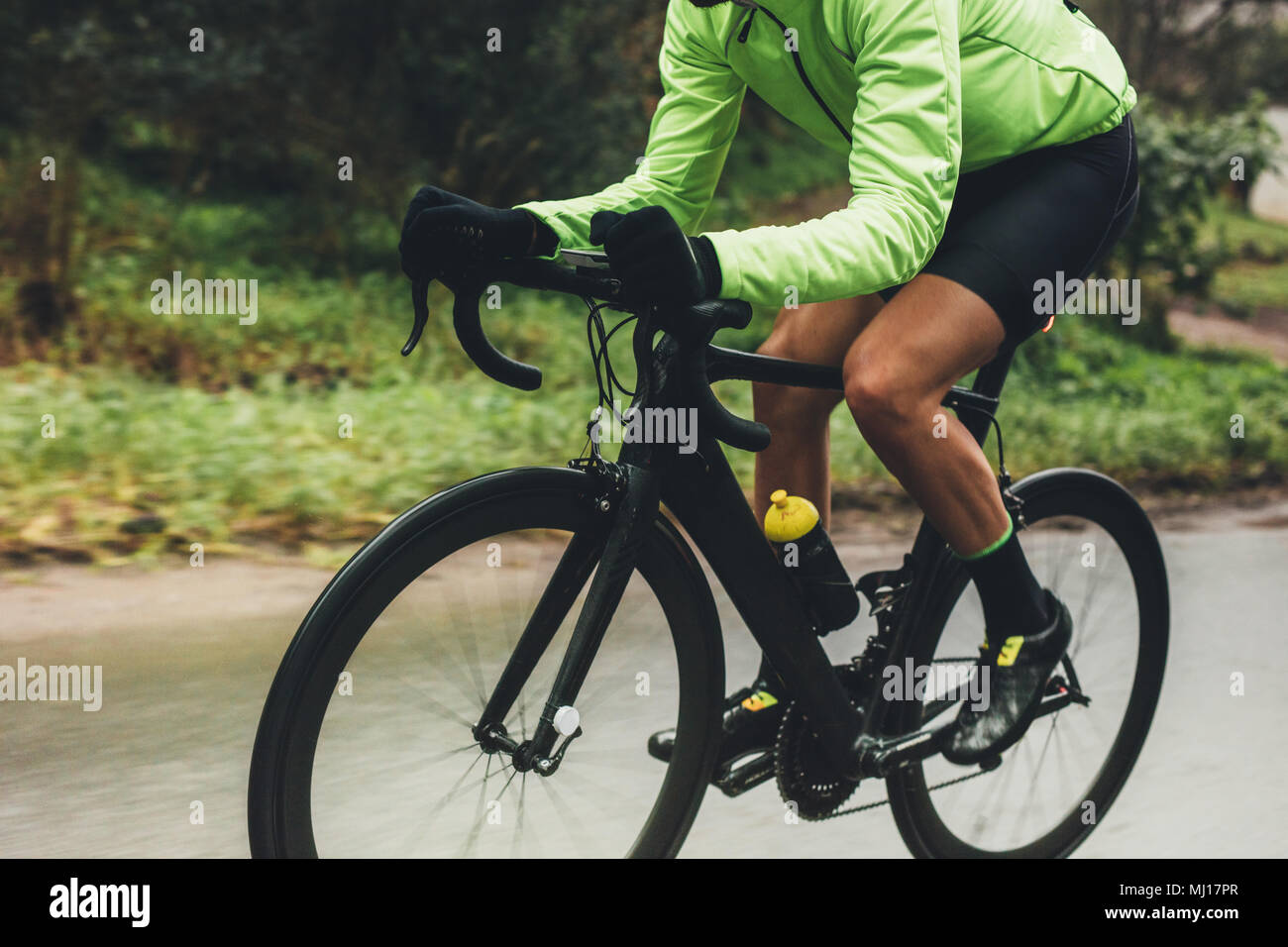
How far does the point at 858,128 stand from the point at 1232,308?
48.6 ft

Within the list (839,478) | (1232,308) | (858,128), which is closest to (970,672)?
(858,128)

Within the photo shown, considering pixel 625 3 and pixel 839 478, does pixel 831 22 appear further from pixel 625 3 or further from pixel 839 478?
pixel 625 3

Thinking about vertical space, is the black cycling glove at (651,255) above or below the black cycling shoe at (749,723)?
above

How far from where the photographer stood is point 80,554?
4.49 metres

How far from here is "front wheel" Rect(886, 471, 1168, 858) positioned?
2.91 metres

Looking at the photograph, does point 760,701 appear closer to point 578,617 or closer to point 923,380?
point 578,617

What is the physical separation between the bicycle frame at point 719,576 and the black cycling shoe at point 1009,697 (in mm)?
75

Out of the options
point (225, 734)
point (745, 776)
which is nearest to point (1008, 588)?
point (745, 776)

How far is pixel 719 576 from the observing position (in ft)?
8.02

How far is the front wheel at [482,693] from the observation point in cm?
199

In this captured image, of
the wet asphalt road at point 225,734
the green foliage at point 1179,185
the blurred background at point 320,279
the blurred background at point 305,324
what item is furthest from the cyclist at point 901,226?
the green foliage at point 1179,185

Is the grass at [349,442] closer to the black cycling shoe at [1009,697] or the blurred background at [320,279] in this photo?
the blurred background at [320,279]

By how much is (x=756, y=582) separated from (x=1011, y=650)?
600 mm

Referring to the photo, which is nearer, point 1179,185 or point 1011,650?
point 1011,650
